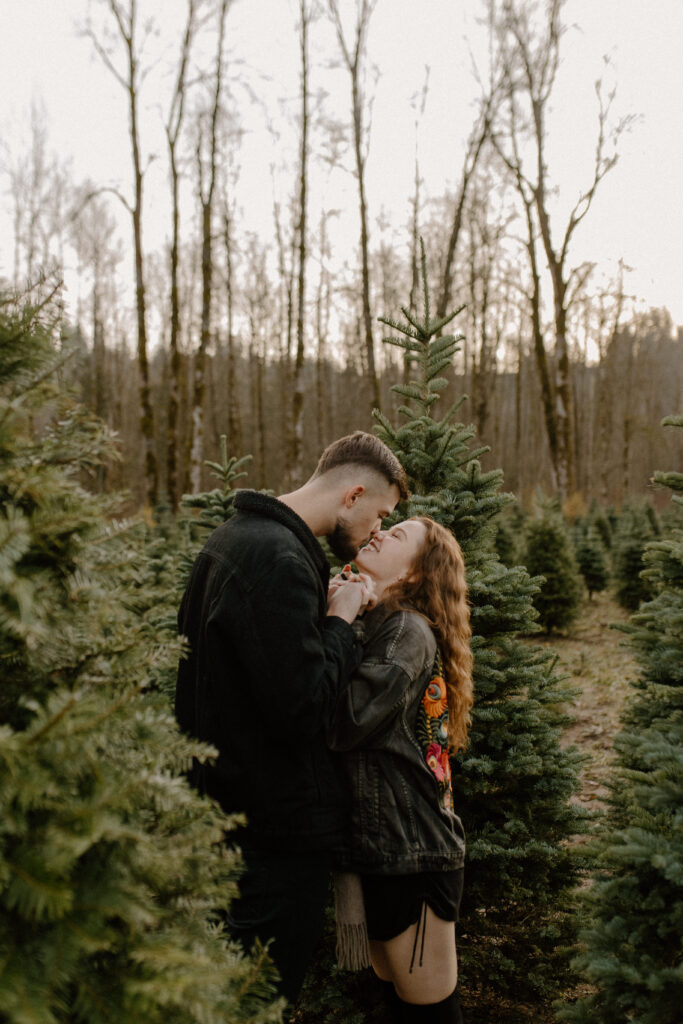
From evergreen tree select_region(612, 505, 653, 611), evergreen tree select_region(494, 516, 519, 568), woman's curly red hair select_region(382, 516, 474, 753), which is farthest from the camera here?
evergreen tree select_region(494, 516, 519, 568)

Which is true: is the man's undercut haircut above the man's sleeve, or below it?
above

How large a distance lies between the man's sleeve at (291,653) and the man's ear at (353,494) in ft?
1.94

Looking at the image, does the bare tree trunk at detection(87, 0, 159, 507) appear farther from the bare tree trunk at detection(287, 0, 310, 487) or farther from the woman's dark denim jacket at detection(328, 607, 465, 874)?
the woman's dark denim jacket at detection(328, 607, 465, 874)

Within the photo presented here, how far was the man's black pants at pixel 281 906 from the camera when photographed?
1988 millimetres

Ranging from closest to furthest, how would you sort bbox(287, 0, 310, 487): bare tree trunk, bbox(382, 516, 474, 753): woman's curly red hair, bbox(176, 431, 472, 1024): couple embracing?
bbox(176, 431, 472, 1024): couple embracing, bbox(382, 516, 474, 753): woman's curly red hair, bbox(287, 0, 310, 487): bare tree trunk

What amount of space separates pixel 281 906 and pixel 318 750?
0.46 meters

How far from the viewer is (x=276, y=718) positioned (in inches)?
73.3

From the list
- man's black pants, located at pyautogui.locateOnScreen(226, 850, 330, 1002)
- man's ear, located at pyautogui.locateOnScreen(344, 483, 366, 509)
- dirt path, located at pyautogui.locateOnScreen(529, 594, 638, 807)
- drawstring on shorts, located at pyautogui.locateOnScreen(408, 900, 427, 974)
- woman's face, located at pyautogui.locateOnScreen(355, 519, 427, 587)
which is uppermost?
man's ear, located at pyautogui.locateOnScreen(344, 483, 366, 509)

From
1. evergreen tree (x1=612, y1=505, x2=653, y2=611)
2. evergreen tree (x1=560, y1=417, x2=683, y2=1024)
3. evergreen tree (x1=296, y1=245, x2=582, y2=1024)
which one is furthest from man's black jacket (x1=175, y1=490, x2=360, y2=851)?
evergreen tree (x1=612, y1=505, x2=653, y2=611)

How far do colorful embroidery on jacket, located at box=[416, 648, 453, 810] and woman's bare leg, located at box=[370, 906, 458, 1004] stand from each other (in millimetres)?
373

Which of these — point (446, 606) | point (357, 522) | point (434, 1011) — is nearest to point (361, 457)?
point (357, 522)

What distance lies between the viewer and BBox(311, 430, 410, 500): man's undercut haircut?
2607mm

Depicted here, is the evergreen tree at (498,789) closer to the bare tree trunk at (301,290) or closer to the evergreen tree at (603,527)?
the bare tree trunk at (301,290)

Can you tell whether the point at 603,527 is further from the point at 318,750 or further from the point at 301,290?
the point at 318,750
